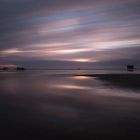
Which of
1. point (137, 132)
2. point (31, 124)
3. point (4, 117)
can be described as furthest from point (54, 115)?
point (137, 132)

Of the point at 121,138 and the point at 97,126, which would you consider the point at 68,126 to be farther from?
the point at 121,138

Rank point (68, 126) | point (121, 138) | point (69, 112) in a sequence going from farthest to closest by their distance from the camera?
point (69, 112)
point (68, 126)
point (121, 138)

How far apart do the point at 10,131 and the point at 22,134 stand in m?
0.53

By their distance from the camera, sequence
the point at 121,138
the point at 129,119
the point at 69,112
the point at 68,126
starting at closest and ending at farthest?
the point at 121,138, the point at 68,126, the point at 129,119, the point at 69,112

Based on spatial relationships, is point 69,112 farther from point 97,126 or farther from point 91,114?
point 97,126

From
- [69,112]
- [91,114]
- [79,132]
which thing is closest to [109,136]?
[79,132]

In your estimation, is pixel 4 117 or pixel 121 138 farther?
pixel 4 117

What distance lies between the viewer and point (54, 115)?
7.79 meters

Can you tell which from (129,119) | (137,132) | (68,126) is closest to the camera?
(137,132)

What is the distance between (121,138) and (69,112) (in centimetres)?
356

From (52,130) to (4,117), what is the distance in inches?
105

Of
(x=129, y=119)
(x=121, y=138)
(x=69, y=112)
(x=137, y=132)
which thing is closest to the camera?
(x=121, y=138)

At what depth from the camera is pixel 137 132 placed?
18.5 ft

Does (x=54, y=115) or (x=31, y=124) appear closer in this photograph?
(x=31, y=124)
